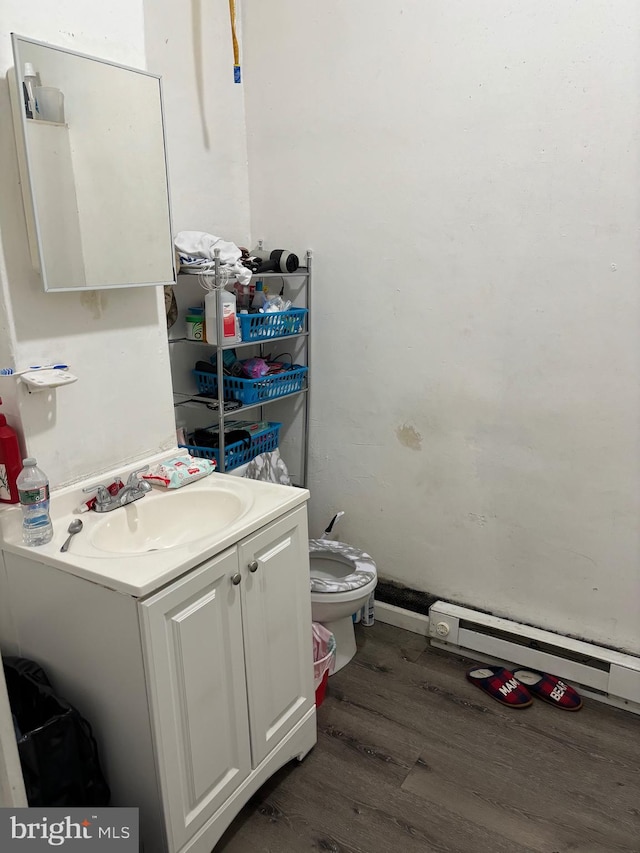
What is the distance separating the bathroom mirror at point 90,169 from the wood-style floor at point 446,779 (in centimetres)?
143

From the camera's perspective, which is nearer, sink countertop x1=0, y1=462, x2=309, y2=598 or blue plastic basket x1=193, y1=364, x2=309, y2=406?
sink countertop x1=0, y1=462, x2=309, y2=598

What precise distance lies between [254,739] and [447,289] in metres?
1.49

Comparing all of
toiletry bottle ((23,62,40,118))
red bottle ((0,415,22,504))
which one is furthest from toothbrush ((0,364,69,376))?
toiletry bottle ((23,62,40,118))

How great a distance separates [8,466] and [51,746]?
599mm

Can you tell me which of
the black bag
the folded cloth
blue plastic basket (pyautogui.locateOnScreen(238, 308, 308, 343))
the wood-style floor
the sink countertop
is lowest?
the wood-style floor

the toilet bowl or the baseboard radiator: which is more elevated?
the toilet bowl

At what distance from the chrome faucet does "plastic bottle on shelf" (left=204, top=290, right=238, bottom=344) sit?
0.59 meters

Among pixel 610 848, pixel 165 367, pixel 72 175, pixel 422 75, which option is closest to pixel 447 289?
pixel 422 75

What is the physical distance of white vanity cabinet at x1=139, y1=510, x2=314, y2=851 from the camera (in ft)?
4.37

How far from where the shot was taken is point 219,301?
203 centimetres

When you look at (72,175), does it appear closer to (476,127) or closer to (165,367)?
(165,367)

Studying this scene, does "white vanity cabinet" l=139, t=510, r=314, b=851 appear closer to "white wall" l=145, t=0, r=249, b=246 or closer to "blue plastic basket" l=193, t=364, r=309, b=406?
"blue plastic basket" l=193, t=364, r=309, b=406

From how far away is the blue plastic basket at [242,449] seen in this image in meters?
2.21

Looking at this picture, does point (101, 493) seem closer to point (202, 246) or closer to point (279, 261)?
point (202, 246)
